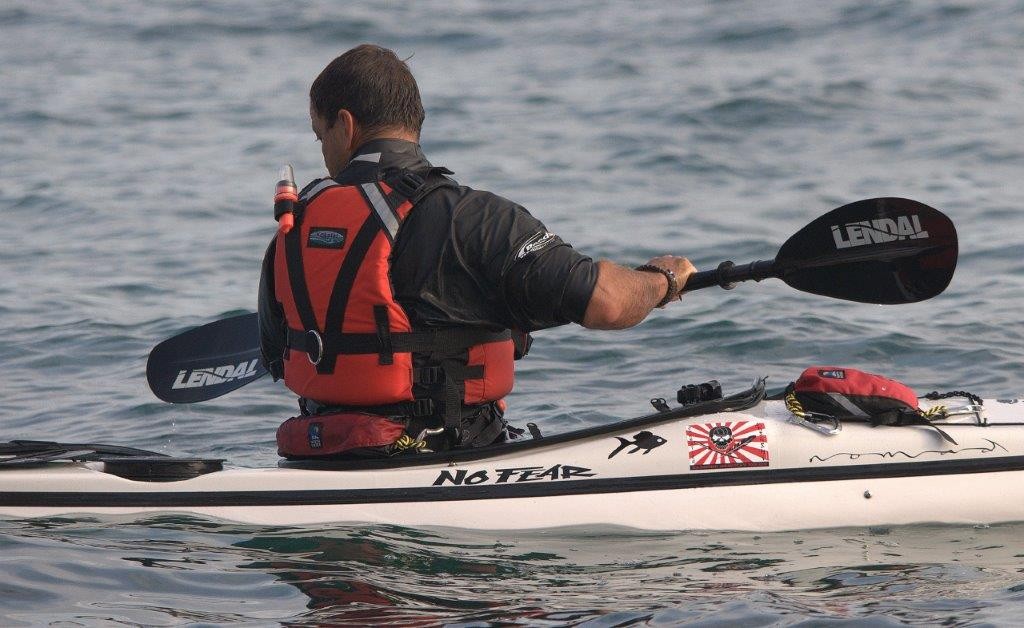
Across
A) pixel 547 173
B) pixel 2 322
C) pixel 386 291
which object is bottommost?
pixel 386 291

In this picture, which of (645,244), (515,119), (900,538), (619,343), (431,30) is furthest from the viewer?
(431,30)

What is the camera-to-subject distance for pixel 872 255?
448 centimetres

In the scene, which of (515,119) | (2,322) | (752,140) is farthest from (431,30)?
(2,322)

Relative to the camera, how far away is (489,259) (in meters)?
3.96

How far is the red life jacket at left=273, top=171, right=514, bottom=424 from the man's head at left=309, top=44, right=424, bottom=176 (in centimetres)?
18

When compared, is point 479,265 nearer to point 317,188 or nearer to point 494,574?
point 317,188

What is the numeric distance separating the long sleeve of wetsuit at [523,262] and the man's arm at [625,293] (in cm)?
3

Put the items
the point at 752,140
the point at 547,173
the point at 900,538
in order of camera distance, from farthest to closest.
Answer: the point at 752,140 < the point at 547,173 < the point at 900,538

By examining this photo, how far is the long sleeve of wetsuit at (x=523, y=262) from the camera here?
390 centimetres

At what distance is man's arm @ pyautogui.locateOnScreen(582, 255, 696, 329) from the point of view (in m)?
3.93

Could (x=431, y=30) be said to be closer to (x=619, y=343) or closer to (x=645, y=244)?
(x=645, y=244)

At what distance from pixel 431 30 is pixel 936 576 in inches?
497

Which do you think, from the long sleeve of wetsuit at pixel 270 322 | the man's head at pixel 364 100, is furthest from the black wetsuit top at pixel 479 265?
the long sleeve of wetsuit at pixel 270 322

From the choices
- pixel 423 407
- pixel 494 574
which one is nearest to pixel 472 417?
pixel 423 407
